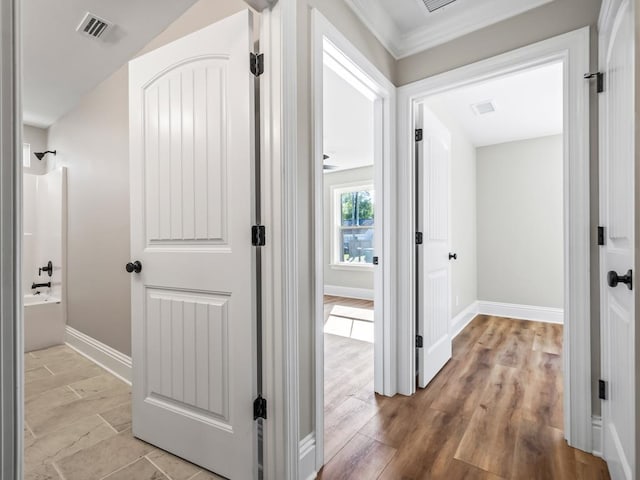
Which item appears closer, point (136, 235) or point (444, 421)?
point (136, 235)

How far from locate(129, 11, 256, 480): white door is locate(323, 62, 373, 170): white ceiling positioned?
0.87 metres

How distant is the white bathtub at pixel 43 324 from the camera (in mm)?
3170

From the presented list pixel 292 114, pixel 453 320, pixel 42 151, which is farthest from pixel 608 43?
pixel 42 151

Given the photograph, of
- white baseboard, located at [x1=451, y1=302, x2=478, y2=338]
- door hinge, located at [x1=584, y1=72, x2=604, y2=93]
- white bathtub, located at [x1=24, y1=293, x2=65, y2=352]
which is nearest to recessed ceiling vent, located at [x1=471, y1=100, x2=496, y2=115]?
door hinge, located at [x1=584, y1=72, x2=604, y2=93]

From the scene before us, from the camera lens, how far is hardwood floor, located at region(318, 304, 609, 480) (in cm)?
151

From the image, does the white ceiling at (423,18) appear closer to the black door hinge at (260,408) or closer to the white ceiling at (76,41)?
the white ceiling at (76,41)

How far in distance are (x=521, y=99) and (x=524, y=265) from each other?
2.30 m

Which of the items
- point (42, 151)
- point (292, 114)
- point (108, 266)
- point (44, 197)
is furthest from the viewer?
point (42, 151)

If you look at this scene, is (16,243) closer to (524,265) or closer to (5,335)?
(5,335)

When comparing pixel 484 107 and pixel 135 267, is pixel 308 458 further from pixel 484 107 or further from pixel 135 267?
pixel 484 107

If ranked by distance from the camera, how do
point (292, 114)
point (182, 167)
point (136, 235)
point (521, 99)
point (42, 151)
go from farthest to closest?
1. point (42, 151)
2. point (521, 99)
3. point (136, 235)
4. point (182, 167)
5. point (292, 114)

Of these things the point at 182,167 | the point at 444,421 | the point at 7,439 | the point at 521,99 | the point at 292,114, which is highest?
the point at 521,99

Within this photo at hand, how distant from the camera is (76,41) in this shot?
2.32 m

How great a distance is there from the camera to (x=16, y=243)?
1.94 feet
